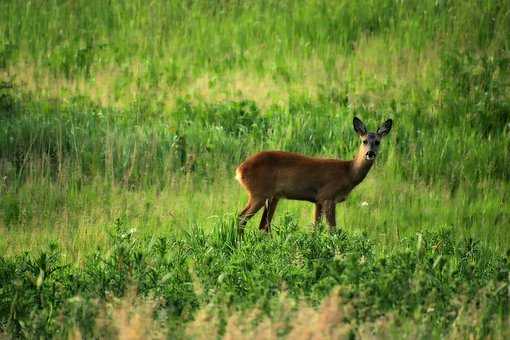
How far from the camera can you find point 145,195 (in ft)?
33.2

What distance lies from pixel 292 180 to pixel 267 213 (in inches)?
14.5

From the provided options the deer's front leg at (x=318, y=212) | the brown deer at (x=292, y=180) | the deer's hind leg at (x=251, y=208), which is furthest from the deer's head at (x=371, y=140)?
the deer's hind leg at (x=251, y=208)

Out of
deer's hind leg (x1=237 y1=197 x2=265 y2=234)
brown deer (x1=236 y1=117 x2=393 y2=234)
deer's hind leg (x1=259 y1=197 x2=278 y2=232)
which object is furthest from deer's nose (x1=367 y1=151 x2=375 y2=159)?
deer's hind leg (x1=237 y1=197 x2=265 y2=234)

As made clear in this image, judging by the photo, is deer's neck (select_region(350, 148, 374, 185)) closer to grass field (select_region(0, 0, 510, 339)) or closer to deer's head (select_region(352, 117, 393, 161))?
deer's head (select_region(352, 117, 393, 161))

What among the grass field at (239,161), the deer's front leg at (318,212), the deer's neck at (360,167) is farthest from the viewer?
the deer's neck at (360,167)

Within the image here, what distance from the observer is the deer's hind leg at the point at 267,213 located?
9.29 m

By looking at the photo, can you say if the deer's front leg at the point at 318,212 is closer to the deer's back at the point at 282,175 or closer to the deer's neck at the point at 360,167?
the deer's back at the point at 282,175

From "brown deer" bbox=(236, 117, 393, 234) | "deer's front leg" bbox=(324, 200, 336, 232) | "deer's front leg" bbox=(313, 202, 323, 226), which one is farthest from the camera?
"deer's front leg" bbox=(313, 202, 323, 226)

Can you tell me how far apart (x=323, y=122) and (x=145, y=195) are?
9.29 ft

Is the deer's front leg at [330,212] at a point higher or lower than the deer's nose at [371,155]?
lower

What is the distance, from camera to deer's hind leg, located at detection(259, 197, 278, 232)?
9.29 meters

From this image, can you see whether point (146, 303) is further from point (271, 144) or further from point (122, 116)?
point (122, 116)

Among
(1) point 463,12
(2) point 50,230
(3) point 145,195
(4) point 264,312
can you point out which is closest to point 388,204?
(3) point 145,195

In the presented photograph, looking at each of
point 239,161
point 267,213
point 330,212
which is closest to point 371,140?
point 330,212
